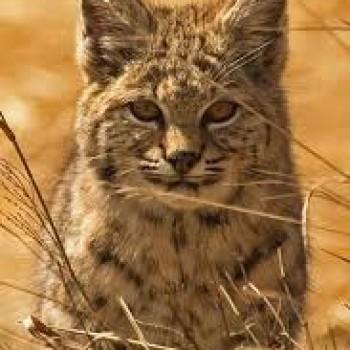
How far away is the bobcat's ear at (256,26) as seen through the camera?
611 cm

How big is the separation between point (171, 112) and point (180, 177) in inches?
10.5

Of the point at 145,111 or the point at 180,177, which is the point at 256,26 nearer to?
the point at 145,111

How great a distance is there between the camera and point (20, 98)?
32.9ft

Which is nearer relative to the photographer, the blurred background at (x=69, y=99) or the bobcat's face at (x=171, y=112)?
the bobcat's face at (x=171, y=112)

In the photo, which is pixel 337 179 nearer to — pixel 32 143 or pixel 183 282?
pixel 183 282

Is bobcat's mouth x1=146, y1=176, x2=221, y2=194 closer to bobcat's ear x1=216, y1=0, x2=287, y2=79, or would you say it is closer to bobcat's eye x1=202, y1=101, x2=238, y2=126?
bobcat's eye x1=202, y1=101, x2=238, y2=126

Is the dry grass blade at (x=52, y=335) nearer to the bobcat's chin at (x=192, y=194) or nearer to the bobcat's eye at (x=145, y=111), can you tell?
the bobcat's chin at (x=192, y=194)

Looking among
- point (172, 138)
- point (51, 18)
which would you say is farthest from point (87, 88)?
point (51, 18)

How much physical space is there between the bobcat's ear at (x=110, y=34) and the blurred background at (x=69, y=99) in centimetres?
148

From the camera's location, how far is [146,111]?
5.96 meters

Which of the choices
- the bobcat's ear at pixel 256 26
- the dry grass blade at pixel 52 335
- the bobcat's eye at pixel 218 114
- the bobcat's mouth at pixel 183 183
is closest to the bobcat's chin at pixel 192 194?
the bobcat's mouth at pixel 183 183

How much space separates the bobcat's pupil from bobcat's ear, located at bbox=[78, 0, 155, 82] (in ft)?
0.70

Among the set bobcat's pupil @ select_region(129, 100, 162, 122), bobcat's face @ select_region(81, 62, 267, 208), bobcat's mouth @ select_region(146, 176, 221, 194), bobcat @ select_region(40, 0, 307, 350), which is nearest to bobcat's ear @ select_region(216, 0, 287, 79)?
bobcat @ select_region(40, 0, 307, 350)

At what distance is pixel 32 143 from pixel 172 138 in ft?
12.7
